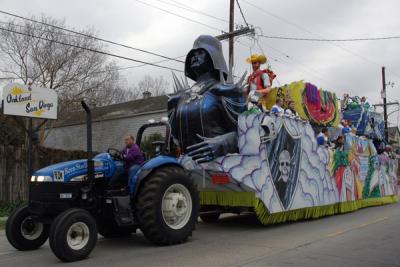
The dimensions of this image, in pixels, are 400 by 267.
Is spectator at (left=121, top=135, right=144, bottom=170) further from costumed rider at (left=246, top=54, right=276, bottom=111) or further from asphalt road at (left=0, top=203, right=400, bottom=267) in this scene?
costumed rider at (left=246, top=54, right=276, bottom=111)

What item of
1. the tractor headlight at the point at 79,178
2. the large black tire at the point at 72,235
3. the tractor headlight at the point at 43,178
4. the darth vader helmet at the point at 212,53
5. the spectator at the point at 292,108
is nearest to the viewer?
the large black tire at the point at 72,235

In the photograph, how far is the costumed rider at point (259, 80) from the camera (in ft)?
34.5

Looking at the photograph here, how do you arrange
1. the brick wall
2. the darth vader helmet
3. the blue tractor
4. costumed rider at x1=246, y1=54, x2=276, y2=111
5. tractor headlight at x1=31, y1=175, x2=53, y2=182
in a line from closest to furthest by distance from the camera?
the blue tractor
tractor headlight at x1=31, y1=175, x2=53, y2=182
the darth vader helmet
costumed rider at x1=246, y1=54, x2=276, y2=111
the brick wall

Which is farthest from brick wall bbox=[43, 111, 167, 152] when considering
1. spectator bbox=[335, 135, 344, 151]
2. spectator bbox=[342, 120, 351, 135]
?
spectator bbox=[335, 135, 344, 151]

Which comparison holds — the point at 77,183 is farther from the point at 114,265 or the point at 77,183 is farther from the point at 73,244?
the point at 114,265

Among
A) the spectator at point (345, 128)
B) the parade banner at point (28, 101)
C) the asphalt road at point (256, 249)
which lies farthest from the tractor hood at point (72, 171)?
the spectator at point (345, 128)

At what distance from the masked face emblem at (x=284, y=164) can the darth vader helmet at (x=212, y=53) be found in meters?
2.17

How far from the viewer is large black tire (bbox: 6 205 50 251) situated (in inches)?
277

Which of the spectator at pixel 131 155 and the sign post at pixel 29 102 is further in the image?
the sign post at pixel 29 102

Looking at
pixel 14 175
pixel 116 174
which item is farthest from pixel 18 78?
pixel 116 174

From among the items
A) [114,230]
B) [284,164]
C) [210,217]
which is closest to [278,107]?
[284,164]

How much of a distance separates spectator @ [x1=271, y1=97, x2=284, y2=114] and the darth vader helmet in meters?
1.31

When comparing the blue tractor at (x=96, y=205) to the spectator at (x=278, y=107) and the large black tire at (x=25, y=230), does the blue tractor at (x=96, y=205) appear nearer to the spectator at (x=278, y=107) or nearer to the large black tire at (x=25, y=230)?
the large black tire at (x=25, y=230)

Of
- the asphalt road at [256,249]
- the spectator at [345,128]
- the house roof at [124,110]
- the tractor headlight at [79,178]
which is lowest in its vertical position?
the asphalt road at [256,249]
